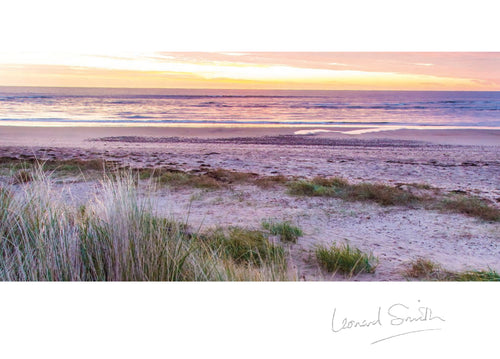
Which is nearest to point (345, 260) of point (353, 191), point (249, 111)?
point (353, 191)

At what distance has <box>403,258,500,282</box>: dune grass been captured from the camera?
2.17 metres

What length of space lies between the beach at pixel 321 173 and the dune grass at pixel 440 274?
0.07 meters

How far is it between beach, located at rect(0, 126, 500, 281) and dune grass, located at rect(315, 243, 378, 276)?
48 millimetres

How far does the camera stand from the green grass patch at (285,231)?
2.74 metres

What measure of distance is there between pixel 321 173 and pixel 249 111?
731 centimetres

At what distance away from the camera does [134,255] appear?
1964mm
